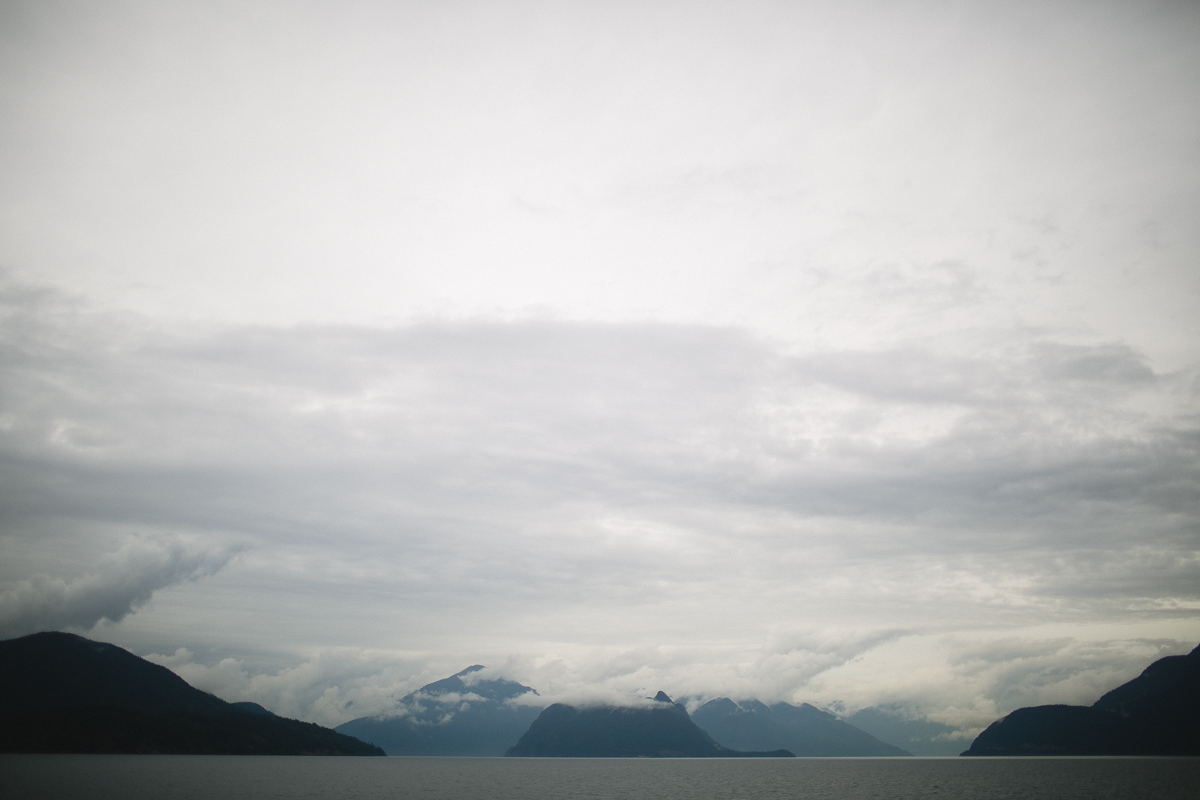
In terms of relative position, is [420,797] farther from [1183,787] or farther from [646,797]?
[1183,787]

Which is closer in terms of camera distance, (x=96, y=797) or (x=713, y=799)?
(x=96, y=797)

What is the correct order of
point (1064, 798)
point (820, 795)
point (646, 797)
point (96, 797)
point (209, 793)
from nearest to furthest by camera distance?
point (96, 797) < point (209, 793) < point (1064, 798) < point (646, 797) < point (820, 795)

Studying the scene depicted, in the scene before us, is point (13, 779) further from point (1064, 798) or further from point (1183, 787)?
point (1183, 787)

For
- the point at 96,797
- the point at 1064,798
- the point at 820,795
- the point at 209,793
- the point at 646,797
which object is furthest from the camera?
the point at 820,795

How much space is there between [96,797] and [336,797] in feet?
154

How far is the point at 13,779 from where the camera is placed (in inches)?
6555

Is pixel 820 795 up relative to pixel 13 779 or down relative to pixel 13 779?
down

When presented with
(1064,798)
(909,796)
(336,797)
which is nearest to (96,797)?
(336,797)

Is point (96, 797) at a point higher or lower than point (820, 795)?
higher

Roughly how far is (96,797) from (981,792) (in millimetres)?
215344

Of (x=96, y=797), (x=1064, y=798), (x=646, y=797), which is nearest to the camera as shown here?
(x=96, y=797)

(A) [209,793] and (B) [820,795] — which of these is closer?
(A) [209,793]

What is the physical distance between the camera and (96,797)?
12838 centimetres

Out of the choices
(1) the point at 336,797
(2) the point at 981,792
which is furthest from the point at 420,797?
(2) the point at 981,792
